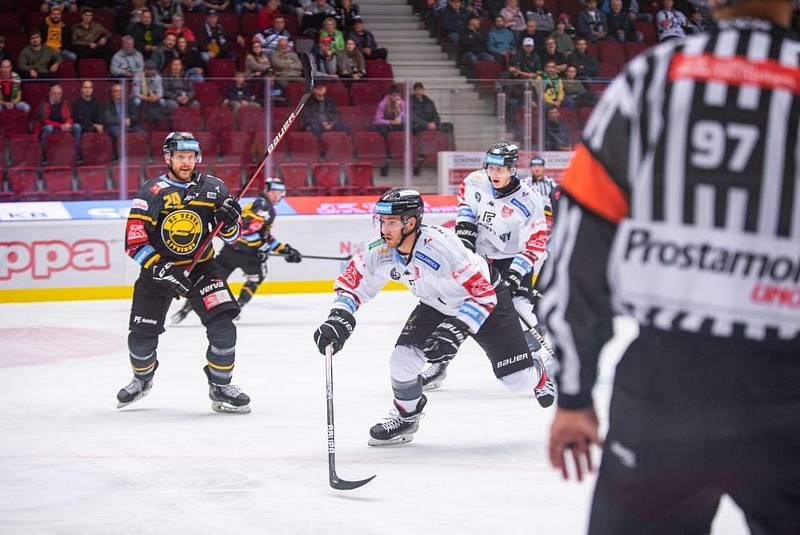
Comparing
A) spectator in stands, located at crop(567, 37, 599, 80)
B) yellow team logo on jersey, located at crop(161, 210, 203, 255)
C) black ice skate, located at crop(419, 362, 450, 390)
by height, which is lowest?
black ice skate, located at crop(419, 362, 450, 390)

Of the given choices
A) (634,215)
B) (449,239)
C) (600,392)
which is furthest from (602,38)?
(634,215)

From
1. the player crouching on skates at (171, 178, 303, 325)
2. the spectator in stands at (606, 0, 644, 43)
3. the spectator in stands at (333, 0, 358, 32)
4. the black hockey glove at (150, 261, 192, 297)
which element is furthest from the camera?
the spectator in stands at (606, 0, 644, 43)

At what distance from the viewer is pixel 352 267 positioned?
15.6 ft

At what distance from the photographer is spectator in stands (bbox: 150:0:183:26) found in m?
11.6

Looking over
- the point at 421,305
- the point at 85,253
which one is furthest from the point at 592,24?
the point at 421,305

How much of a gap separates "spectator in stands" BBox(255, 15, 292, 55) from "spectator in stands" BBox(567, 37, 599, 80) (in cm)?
325

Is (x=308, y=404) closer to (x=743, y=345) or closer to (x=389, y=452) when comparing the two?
(x=389, y=452)

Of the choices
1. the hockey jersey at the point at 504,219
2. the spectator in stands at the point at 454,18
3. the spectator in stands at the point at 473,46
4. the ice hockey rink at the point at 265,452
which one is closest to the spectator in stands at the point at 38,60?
the ice hockey rink at the point at 265,452

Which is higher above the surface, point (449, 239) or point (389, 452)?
point (449, 239)

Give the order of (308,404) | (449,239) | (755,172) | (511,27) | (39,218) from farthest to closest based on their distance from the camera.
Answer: (511,27)
(39,218)
(308,404)
(449,239)
(755,172)

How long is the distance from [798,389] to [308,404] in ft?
14.5

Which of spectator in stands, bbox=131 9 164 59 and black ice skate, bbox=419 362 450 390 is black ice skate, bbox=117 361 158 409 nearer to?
black ice skate, bbox=419 362 450 390

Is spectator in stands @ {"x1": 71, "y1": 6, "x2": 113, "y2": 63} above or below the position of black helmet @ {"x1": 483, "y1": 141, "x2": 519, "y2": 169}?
above

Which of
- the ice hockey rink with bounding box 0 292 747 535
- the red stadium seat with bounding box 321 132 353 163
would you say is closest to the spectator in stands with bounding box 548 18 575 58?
the red stadium seat with bounding box 321 132 353 163
